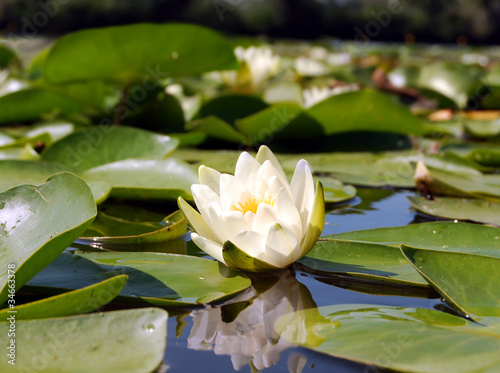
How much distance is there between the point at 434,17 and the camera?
70.2 feet

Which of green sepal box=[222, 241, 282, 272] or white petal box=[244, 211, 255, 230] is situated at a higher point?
white petal box=[244, 211, 255, 230]

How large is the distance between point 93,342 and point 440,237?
637 mm

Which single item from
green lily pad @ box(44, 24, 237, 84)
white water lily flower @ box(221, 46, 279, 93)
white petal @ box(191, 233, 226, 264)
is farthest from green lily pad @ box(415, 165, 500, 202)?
white water lily flower @ box(221, 46, 279, 93)

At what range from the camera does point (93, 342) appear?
22.9 inches

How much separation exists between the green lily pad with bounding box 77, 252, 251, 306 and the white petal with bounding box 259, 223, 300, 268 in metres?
0.05

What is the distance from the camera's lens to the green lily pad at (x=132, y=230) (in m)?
0.95

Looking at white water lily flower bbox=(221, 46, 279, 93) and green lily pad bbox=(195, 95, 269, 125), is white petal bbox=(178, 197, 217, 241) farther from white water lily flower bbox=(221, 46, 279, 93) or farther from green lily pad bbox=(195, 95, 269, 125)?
white water lily flower bbox=(221, 46, 279, 93)

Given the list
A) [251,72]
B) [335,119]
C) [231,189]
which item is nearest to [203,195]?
[231,189]

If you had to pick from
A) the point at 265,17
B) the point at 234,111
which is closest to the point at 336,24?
the point at 265,17

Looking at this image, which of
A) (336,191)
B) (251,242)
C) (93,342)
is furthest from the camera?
(336,191)

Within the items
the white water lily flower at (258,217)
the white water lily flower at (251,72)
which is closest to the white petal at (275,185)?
the white water lily flower at (258,217)

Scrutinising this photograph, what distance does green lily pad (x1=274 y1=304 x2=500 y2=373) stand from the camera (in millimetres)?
565

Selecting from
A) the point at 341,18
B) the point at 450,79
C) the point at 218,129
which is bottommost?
the point at 341,18

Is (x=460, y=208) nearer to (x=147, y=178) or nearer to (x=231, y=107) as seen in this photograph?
(x=147, y=178)
